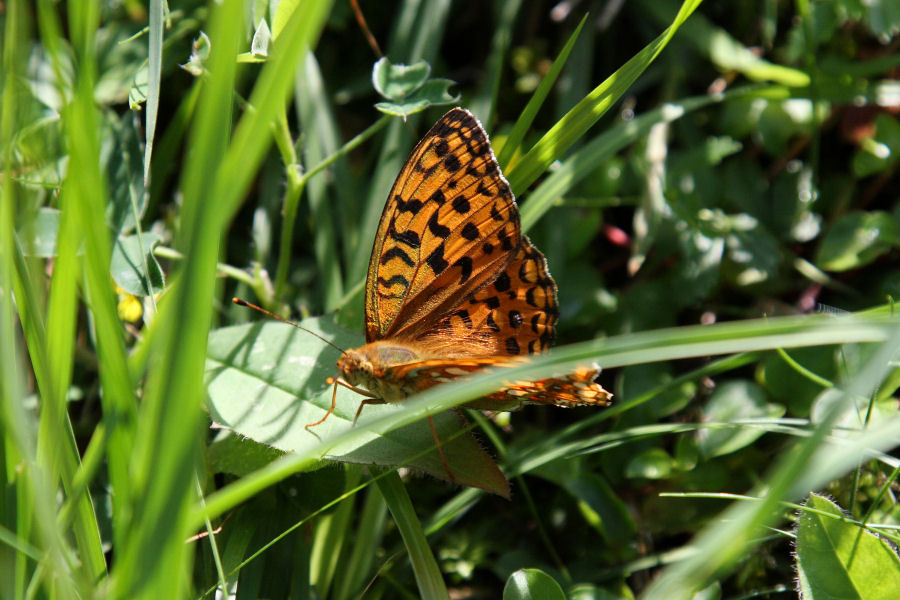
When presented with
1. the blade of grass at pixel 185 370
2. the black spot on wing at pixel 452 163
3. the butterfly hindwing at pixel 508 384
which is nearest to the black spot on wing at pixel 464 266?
the black spot on wing at pixel 452 163

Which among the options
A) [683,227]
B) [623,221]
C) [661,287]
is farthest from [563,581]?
[623,221]

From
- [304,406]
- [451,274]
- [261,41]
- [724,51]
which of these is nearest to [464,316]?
[451,274]

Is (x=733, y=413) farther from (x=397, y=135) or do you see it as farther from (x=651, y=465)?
(x=397, y=135)

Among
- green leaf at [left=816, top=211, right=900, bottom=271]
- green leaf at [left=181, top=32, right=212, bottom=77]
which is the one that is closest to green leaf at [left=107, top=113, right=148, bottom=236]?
green leaf at [left=181, top=32, right=212, bottom=77]

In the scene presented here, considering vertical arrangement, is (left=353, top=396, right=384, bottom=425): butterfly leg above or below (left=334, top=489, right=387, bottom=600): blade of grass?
above

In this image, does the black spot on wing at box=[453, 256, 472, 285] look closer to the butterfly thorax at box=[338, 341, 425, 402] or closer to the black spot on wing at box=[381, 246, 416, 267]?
the black spot on wing at box=[381, 246, 416, 267]

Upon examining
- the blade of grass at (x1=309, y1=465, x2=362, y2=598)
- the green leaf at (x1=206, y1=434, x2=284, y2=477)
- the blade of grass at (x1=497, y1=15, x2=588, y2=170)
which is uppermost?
the blade of grass at (x1=497, y1=15, x2=588, y2=170)

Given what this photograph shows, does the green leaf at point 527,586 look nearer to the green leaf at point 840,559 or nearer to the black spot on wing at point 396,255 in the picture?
the green leaf at point 840,559
